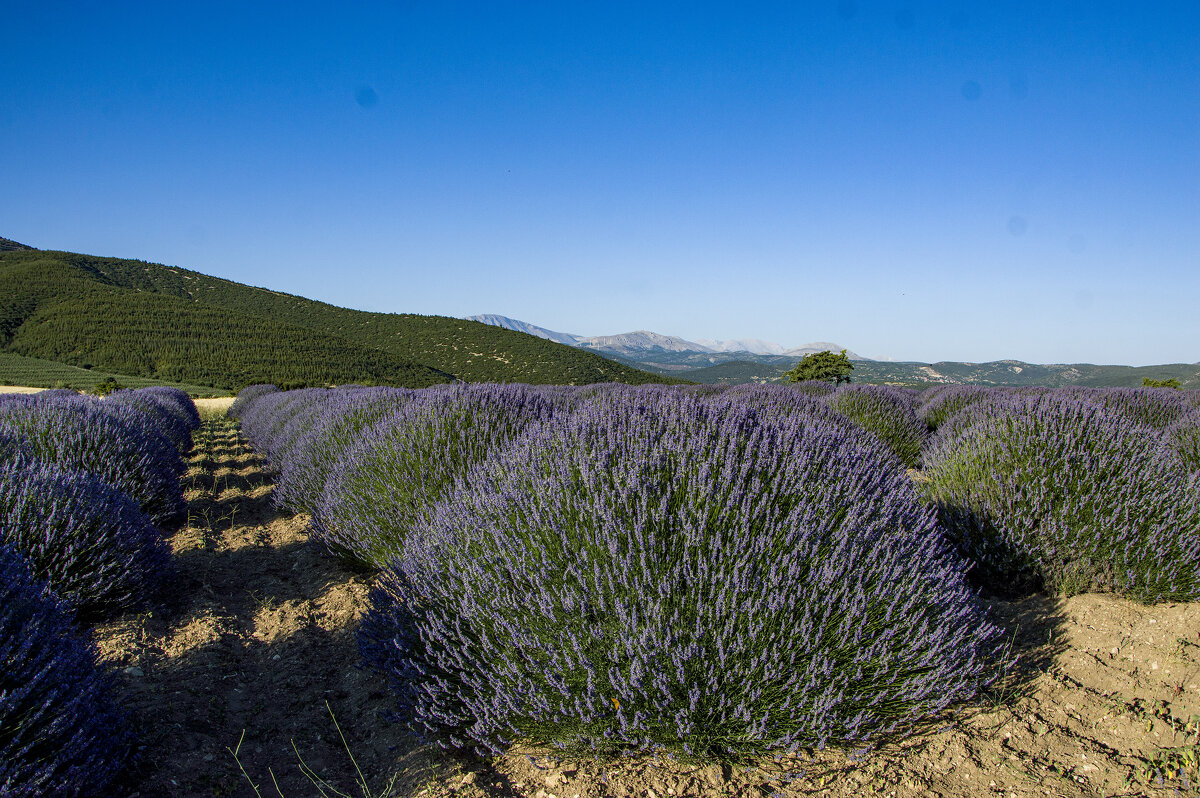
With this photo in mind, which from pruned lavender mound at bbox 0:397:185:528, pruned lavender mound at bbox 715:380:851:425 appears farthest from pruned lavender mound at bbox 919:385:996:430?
pruned lavender mound at bbox 0:397:185:528

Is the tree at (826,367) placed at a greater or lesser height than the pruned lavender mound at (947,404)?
greater

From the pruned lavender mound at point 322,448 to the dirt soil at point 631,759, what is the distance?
4.97 ft

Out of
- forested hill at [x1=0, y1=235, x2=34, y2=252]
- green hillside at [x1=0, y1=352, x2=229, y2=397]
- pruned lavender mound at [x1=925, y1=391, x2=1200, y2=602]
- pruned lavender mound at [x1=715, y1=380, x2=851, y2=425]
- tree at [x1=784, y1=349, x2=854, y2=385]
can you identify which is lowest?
green hillside at [x1=0, y1=352, x2=229, y2=397]

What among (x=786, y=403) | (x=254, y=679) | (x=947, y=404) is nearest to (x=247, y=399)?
(x=254, y=679)

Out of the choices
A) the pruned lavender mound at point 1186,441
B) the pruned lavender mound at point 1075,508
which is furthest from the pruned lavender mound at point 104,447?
the pruned lavender mound at point 1186,441

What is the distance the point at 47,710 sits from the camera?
5.32 ft

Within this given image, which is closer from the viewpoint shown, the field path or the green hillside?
the field path

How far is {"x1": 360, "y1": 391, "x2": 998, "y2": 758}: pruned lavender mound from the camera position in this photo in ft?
5.66

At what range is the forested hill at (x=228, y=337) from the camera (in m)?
32.4

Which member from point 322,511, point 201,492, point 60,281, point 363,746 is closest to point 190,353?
point 60,281

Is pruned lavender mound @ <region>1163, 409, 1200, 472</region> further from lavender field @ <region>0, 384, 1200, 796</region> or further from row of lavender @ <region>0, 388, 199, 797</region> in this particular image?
row of lavender @ <region>0, 388, 199, 797</region>

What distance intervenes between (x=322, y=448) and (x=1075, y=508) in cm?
559

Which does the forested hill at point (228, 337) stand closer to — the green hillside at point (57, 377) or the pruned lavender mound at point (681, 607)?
the green hillside at point (57, 377)

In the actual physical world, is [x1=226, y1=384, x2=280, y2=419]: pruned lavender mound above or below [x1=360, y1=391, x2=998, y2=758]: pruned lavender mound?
below
